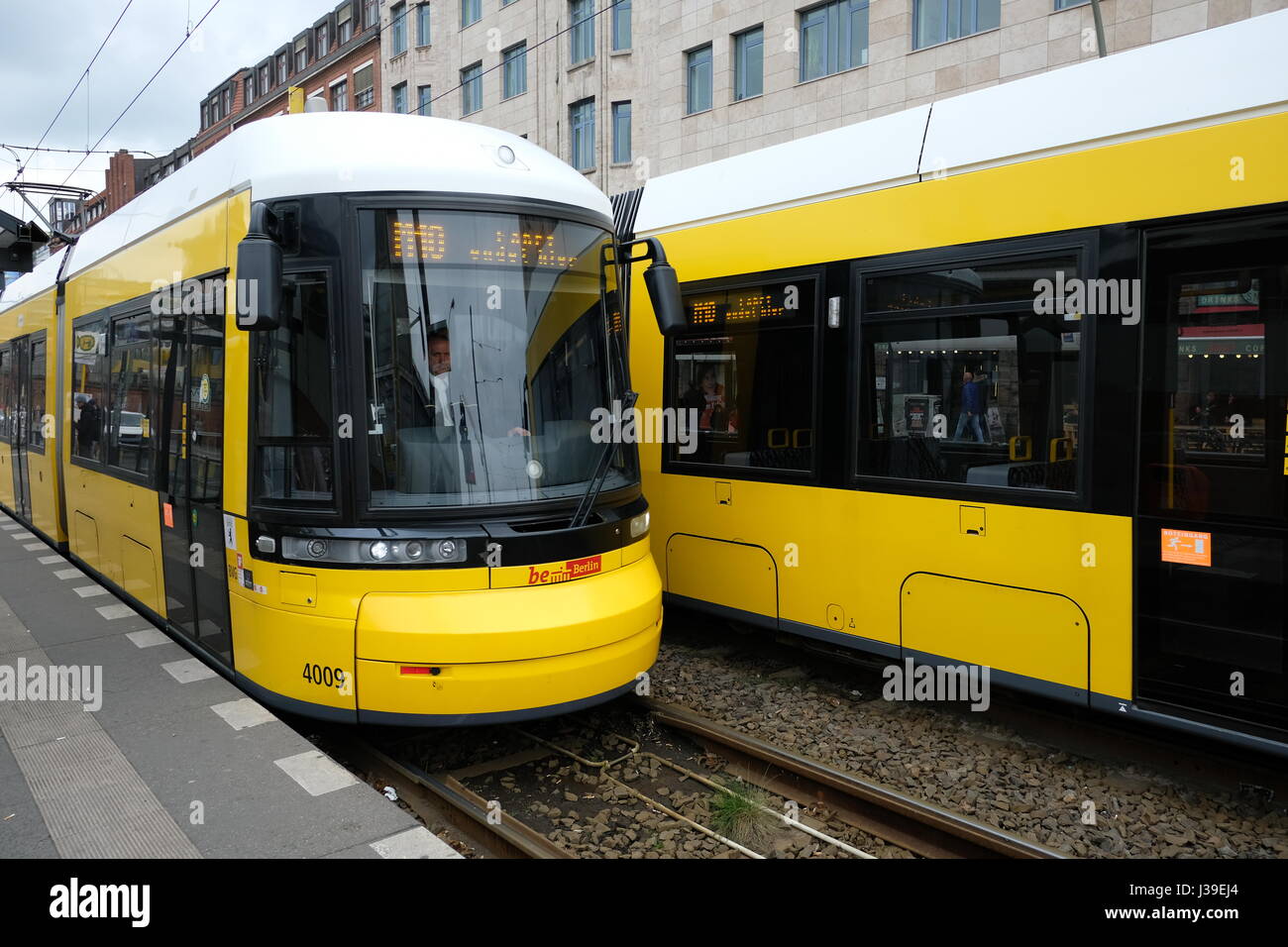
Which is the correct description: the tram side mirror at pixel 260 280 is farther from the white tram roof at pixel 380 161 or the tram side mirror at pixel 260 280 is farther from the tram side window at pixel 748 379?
the tram side window at pixel 748 379

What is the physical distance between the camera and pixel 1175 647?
15.2 ft

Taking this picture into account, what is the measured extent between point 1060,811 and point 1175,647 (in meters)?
0.95

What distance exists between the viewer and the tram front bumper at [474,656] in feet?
15.3

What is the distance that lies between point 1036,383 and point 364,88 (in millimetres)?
41573

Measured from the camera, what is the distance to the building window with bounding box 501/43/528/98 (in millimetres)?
30406

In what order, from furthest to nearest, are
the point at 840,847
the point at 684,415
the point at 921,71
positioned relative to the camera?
1. the point at 921,71
2. the point at 684,415
3. the point at 840,847

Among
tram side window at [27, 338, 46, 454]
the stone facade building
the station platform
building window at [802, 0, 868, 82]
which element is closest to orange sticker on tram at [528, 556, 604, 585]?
the station platform

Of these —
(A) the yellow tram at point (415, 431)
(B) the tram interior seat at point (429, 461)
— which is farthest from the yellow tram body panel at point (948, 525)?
(B) the tram interior seat at point (429, 461)

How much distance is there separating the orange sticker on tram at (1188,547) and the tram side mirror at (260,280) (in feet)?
14.0

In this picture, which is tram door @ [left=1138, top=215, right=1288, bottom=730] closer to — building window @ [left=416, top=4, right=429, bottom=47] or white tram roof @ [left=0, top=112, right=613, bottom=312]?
white tram roof @ [left=0, top=112, right=613, bottom=312]

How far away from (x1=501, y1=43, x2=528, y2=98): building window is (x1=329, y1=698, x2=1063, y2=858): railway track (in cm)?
2838

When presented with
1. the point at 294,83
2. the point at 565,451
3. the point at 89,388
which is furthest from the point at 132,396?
the point at 294,83

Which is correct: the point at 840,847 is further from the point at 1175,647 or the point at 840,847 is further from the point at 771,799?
the point at 1175,647
